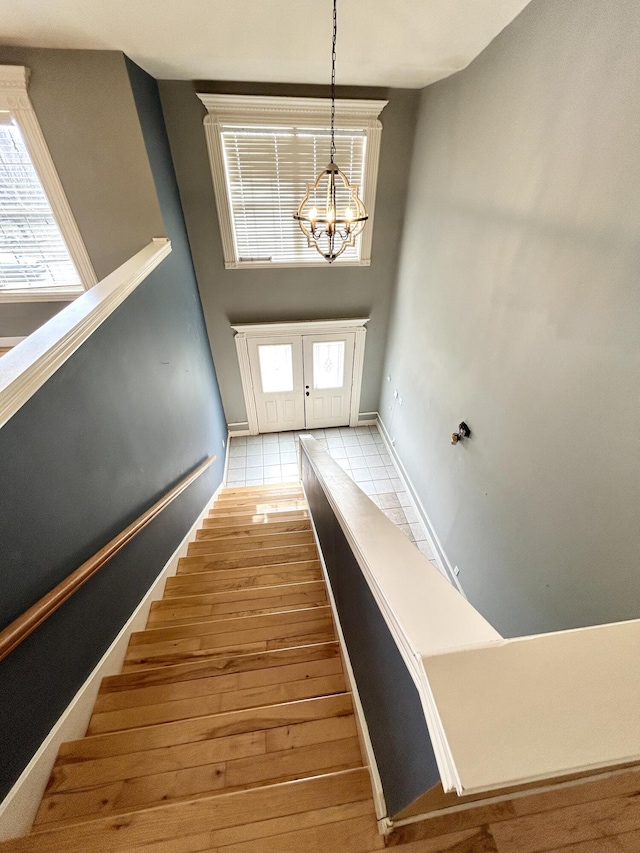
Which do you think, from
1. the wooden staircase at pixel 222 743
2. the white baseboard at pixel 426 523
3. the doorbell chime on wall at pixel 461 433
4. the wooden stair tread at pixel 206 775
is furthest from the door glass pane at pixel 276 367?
the wooden stair tread at pixel 206 775

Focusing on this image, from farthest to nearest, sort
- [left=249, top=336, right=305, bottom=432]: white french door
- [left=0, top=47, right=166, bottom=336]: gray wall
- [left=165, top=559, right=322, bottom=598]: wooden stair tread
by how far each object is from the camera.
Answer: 1. [left=249, top=336, right=305, bottom=432]: white french door
2. [left=0, top=47, right=166, bottom=336]: gray wall
3. [left=165, top=559, right=322, bottom=598]: wooden stair tread

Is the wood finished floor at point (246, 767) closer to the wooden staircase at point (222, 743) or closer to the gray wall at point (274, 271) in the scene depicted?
the wooden staircase at point (222, 743)

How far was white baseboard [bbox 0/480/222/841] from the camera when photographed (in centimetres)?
114

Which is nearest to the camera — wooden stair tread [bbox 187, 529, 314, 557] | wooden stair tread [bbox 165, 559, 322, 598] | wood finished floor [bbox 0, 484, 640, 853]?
wood finished floor [bbox 0, 484, 640, 853]

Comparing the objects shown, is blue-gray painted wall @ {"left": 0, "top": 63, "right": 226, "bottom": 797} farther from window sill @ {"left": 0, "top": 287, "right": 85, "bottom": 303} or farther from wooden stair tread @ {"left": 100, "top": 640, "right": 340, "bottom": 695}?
window sill @ {"left": 0, "top": 287, "right": 85, "bottom": 303}

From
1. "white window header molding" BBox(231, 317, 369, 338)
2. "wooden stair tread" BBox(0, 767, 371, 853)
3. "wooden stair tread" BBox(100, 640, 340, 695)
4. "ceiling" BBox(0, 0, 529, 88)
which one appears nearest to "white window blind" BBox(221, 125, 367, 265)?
"ceiling" BBox(0, 0, 529, 88)

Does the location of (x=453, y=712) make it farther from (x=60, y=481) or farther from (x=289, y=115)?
(x=289, y=115)

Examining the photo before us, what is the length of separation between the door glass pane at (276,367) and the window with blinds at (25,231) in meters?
2.27

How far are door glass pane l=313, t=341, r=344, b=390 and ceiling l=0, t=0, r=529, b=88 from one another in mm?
2818

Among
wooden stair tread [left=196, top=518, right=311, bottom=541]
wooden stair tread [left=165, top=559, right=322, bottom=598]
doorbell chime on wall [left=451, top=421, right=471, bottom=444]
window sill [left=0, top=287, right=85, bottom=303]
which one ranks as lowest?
wooden stair tread [left=196, top=518, right=311, bottom=541]

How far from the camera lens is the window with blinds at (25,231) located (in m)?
2.86

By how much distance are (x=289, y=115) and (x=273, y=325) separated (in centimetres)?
210

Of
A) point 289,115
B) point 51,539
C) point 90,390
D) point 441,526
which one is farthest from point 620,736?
point 289,115

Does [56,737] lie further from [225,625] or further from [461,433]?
[461,433]
